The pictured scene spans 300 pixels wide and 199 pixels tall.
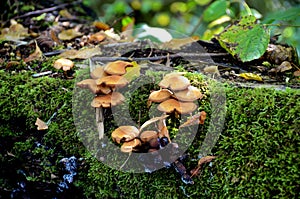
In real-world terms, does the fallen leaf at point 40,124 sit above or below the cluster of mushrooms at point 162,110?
below

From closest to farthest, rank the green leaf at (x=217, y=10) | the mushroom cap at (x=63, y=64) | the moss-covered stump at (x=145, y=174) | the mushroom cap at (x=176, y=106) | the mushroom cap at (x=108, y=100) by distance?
the moss-covered stump at (x=145, y=174), the mushroom cap at (x=176, y=106), the mushroom cap at (x=108, y=100), the mushroom cap at (x=63, y=64), the green leaf at (x=217, y=10)

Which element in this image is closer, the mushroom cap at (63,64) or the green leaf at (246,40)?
the green leaf at (246,40)

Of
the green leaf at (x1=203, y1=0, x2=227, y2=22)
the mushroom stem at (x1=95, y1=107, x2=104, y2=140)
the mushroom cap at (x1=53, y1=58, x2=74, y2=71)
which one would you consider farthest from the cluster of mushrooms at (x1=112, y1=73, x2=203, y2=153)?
the green leaf at (x1=203, y1=0, x2=227, y2=22)

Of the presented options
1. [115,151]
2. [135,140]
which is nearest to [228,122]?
[135,140]

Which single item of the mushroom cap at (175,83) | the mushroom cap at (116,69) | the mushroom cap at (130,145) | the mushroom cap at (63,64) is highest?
the mushroom cap at (175,83)

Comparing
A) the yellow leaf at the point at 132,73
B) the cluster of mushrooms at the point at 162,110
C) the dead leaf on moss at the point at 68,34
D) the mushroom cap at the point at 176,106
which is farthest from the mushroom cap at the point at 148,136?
the dead leaf on moss at the point at 68,34

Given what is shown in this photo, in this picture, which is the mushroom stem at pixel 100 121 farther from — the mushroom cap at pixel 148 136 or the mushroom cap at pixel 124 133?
the mushroom cap at pixel 148 136

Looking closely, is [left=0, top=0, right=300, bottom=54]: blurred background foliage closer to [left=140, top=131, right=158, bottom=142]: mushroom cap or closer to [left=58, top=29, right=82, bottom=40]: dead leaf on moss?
[left=58, top=29, right=82, bottom=40]: dead leaf on moss

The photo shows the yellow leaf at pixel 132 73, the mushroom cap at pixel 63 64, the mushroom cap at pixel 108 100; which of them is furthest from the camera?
the mushroom cap at pixel 63 64
